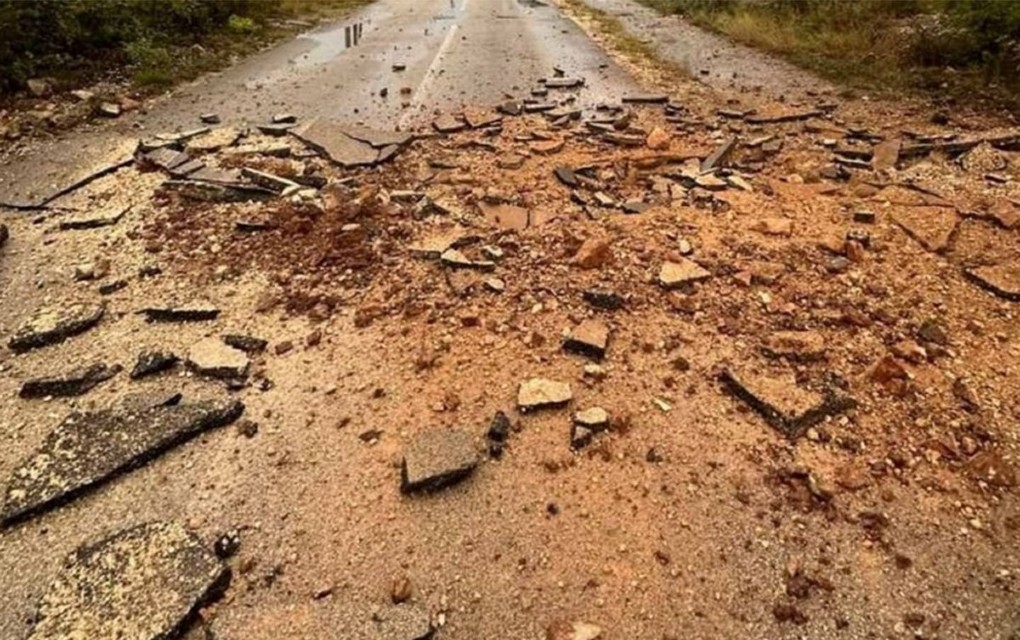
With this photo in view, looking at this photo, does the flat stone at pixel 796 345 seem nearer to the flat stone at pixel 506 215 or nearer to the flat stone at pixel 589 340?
the flat stone at pixel 589 340

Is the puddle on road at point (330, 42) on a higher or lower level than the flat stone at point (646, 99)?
lower

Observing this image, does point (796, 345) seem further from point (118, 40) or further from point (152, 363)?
point (118, 40)

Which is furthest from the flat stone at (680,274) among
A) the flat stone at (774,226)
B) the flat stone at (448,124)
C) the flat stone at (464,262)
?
the flat stone at (448,124)

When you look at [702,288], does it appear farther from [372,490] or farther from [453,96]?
[453,96]

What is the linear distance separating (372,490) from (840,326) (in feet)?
9.06

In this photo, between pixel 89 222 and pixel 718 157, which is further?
pixel 718 157

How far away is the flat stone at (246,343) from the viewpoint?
12.5 ft

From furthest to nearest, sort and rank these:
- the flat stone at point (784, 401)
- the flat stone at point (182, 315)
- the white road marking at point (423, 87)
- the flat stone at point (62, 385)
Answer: the white road marking at point (423, 87) → the flat stone at point (182, 315) → the flat stone at point (62, 385) → the flat stone at point (784, 401)

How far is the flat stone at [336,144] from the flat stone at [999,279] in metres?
4.92

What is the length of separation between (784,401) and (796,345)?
1.70 ft

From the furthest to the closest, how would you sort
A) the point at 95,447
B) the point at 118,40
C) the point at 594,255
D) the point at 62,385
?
the point at 118,40 < the point at 594,255 < the point at 62,385 < the point at 95,447

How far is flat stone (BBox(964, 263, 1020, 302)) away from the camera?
13.0 ft

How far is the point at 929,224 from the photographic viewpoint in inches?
185

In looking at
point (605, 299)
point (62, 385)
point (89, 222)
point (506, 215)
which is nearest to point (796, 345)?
point (605, 299)
